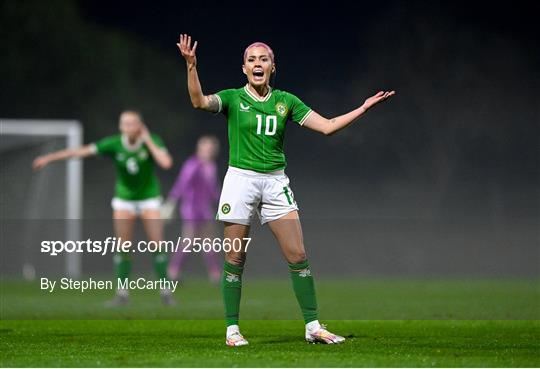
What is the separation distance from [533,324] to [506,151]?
16.9 meters

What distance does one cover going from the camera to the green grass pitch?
21.2 ft

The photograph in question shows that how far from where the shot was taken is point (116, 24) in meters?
26.1

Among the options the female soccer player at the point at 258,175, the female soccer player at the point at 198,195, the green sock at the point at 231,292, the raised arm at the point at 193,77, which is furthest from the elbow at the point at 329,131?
the female soccer player at the point at 198,195

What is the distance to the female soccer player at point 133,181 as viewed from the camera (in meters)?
11.6

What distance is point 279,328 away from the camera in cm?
887

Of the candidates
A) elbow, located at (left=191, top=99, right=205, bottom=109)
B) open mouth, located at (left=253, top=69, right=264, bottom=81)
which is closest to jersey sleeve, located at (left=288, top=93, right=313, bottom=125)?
open mouth, located at (left=253, top=69, right=264, bottom=81)

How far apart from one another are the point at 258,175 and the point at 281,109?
0.46m

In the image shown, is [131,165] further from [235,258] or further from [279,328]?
[235,258]

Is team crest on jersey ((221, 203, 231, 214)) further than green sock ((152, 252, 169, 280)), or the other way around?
green sock ((152, 252, 169, 280))

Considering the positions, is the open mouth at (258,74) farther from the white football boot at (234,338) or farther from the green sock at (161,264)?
the green sock at (161,264)

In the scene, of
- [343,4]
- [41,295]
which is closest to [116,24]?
[343,4]

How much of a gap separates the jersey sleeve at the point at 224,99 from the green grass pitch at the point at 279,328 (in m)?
1.53

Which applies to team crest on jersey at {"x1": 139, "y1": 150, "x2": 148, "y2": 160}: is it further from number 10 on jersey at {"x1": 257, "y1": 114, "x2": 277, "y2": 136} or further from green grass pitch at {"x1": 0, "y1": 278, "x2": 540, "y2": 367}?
number 10 on jersey at {"x1": 257, "y1": 114, "x2": 277, "y2": 136}

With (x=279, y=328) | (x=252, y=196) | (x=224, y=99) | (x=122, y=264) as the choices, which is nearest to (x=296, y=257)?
(x=252, y=196)
